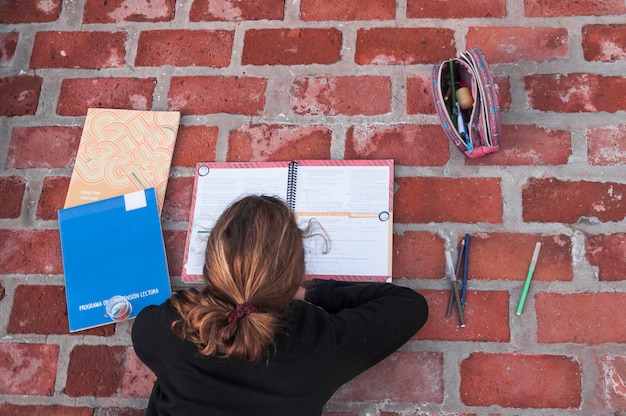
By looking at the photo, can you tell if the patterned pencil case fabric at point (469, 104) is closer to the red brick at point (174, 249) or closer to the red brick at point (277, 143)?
the red brick at point (277, 143)

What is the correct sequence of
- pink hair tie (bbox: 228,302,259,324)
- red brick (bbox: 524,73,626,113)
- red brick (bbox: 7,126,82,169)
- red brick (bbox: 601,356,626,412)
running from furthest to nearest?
red brick (bbox: 7,126,82,169) → red brick (bbox: 524,73,626,113) → red brick (bbox: 601,356,626,412) → pink hair tie (bbox: 228,302,259,324)

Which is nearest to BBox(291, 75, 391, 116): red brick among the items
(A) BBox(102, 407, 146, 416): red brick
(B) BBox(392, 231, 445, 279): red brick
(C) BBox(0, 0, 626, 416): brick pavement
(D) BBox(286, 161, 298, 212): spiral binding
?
(C) BBox(0, 0, 626, 416): brick pavement

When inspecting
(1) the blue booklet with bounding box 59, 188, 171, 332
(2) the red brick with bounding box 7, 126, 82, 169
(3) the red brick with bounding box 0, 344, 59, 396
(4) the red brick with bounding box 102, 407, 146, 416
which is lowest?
(4) the red brick with bounding box 102, 407, 146, 416

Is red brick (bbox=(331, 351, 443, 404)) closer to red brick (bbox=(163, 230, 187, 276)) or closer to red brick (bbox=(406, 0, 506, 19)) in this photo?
red brick (bbox=(163, 230, 187, 276))

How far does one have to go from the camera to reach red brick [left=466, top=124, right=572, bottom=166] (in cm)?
89

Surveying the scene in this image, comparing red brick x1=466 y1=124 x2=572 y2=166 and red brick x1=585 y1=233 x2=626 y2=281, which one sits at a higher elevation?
red brick x1=466 y1=124 x2=572 y2=166

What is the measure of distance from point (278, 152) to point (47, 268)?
456 millimetres

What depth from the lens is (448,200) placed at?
89 cm

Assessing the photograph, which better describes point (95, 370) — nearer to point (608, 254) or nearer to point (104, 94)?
point (104, 94)

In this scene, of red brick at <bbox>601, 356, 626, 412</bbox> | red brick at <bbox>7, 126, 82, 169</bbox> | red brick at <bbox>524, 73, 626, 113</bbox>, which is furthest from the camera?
red brick at <bbox>7, 126, 82, 169</bbox>

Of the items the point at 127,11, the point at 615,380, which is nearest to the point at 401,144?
the point at 615,380

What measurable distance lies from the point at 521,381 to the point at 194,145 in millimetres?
671

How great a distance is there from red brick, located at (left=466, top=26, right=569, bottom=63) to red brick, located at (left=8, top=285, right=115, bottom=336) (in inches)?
31.9

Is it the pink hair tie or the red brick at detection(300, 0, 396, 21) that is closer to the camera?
the pink hair tie
